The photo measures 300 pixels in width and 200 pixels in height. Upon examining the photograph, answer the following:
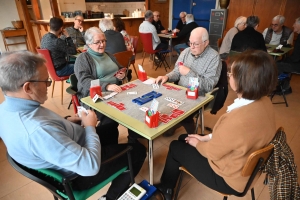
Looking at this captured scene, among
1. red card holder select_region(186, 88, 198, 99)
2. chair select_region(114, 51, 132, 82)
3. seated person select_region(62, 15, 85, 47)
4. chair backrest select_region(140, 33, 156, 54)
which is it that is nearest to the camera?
red card holder select_region(186, 88, 198, 99)

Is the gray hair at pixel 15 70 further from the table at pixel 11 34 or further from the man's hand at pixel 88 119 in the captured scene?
the table at pixel 11 34

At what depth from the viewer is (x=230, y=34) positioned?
3629 mm

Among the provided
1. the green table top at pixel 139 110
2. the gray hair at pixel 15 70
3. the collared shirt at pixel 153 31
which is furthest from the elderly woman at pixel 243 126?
the collared shirt at pixel 153 31

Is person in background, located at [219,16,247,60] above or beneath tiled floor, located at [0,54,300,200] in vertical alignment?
above

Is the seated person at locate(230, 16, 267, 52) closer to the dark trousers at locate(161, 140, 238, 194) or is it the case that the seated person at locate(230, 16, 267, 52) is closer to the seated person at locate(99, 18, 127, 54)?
the seated person at locate(99, 18, 127, 54)

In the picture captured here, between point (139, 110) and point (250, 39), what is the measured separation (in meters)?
2.54

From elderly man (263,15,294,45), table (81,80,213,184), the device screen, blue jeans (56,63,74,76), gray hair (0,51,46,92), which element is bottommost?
the device screen

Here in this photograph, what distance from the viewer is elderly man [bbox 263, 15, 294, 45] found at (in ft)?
11.9

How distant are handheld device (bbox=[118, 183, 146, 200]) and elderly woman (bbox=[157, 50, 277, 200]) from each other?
415mm

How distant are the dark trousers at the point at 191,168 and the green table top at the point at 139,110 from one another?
0.23 m

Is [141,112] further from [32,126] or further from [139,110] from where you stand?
[32,126]

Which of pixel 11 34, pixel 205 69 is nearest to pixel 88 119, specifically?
pixel 205 69

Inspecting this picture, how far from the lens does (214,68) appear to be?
1819 mm

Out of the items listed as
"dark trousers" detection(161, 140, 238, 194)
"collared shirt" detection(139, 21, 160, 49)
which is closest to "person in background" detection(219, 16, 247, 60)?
"collared shirt" detection(139, 21, 160, 49)
